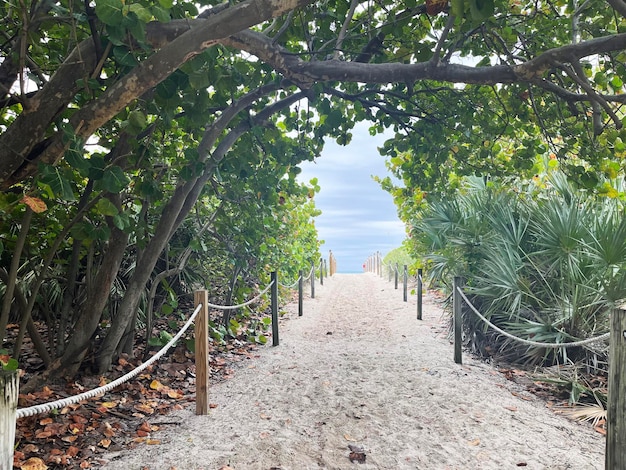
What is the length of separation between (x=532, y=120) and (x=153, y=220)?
17.5 ft

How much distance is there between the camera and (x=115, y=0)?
7.35 feet

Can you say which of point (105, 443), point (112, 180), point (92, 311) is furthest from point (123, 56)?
point (105, 443)

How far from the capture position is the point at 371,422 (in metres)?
3.66

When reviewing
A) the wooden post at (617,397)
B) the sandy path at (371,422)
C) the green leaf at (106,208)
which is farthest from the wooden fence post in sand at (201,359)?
the wooden post at (617,397)

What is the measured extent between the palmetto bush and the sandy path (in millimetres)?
744

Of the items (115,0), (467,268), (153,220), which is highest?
(115,0)

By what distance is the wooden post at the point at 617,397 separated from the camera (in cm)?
218

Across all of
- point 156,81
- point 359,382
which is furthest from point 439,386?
point 156,81

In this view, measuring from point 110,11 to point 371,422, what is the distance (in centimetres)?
359

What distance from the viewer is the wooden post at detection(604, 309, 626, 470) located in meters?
2.18

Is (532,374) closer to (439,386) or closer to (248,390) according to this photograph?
(439,386)

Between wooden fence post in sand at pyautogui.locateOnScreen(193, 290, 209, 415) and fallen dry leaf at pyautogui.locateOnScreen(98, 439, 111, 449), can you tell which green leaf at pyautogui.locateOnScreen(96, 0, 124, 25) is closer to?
wooden fence post in sand at pyautogui.locateOnScreen(193, 290, 209, 415)

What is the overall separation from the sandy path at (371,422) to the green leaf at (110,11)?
2864 mm

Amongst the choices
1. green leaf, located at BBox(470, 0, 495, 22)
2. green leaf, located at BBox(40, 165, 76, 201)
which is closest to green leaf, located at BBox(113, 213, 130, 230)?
green leaf, located at BBox(40, 165, 76, 201)
